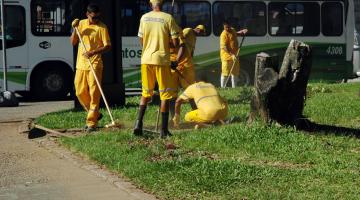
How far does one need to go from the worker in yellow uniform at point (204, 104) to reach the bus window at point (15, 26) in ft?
29.2

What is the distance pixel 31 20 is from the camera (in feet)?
58.3

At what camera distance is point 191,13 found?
63.4 feet

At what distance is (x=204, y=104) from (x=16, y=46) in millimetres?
9356

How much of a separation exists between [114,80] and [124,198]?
7105mm

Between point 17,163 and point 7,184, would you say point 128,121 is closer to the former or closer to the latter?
point 17,163

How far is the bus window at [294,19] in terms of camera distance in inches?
793

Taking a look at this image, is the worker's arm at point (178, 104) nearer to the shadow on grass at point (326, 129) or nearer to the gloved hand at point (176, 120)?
the gloved hand at point (176, 120)

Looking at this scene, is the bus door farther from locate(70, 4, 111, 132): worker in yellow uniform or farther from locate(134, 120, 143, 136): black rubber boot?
locate(134, 120, 143, 136): black rubber boot

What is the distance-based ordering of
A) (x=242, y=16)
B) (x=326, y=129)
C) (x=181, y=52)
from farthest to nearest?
(x=242, y=16) → (x=181, y=52) → (x=326, y=129)

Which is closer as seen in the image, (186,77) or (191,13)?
(186,77)

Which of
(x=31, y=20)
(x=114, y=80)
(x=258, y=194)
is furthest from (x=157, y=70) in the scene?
(x=31, y=20)

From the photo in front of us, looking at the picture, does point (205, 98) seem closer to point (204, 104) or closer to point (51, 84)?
point (204, 104)

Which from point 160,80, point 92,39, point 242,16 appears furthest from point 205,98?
point 242,16

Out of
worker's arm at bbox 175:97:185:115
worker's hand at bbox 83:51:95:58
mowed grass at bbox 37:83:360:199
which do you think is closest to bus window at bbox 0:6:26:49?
worker's hand at bbox 83:51:95:58
